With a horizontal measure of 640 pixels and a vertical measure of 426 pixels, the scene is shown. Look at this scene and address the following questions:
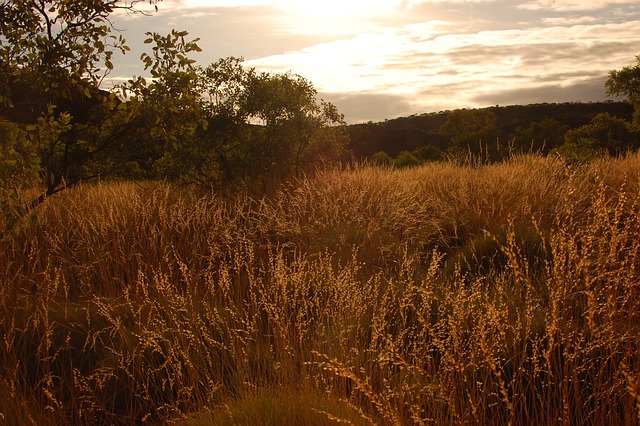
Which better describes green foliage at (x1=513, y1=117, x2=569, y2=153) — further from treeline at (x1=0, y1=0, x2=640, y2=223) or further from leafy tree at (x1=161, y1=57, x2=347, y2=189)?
leafy tree at (x1=161, y1=57, x2=347, y2=189)

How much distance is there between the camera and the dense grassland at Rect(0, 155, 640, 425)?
108 inches

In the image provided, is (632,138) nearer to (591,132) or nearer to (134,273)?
(591,132)

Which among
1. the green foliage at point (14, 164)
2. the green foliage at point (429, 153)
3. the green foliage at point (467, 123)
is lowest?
the green foliage at point (429, 153)

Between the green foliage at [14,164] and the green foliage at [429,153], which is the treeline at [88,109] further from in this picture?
the green foliage at [429,153]

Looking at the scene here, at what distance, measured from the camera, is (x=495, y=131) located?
3606 centimetres

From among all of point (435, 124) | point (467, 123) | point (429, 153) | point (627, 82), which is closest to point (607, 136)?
point (627, 82)

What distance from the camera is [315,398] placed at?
269cm

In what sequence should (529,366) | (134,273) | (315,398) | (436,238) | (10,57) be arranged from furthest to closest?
(436,238)
(134,273)
(10,57)
(529,366)
(315,398)

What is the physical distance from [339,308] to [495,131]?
1366 inches

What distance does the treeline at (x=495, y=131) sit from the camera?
70.8 feet

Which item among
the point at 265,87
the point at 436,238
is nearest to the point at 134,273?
the point at 436,238

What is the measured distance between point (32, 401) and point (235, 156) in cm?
605

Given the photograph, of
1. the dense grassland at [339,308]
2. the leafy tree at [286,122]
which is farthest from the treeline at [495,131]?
the dense grassland at [339,308]

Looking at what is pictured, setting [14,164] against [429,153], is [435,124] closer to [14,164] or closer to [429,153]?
[429,153]
